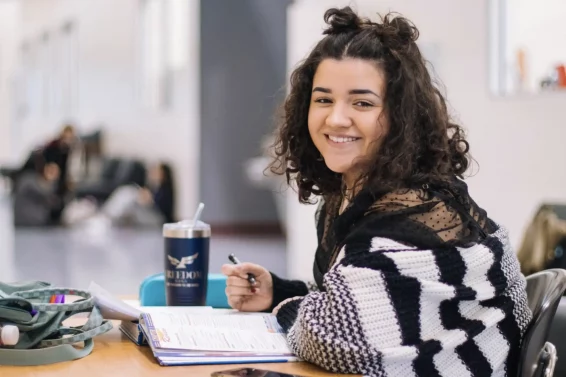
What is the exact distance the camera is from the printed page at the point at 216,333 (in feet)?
4.39

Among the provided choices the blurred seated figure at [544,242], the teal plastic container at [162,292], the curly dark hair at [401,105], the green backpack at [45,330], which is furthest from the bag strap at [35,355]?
the blurred seated figure at [544,242]

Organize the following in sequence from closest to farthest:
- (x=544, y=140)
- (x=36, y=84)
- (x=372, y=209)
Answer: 1. (x=372, y=209)
2. (x=544, y=140)
3. (x=36, y=84)

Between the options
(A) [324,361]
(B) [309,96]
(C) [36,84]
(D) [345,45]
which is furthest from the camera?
A: (C) [36,84]

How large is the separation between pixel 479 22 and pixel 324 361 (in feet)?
14.1

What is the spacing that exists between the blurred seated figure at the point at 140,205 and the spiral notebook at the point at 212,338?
31.0 ft

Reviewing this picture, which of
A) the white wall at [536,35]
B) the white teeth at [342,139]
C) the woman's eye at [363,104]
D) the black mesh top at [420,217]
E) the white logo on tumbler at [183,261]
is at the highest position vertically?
the white wall at [536,35]

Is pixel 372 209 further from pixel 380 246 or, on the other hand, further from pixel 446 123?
pixel 446 123

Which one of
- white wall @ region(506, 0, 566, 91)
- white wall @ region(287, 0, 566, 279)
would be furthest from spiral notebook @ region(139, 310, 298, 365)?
white wall @ region(506, 0, 566, 91)

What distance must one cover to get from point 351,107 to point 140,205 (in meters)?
9.92

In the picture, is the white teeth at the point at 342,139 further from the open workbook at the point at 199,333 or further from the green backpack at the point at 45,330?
the green backpack at the point at 45,330

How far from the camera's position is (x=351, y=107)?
4.99ft

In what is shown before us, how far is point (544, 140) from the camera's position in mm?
4973

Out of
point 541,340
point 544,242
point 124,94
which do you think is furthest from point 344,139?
point 124,94

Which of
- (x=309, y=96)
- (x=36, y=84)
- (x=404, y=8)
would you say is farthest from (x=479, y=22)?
(x=36, y=84)
